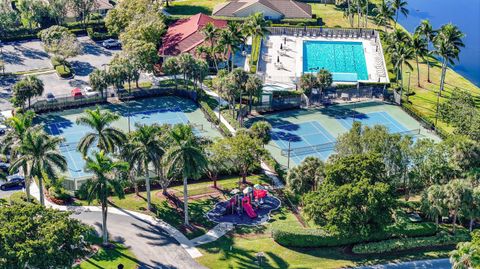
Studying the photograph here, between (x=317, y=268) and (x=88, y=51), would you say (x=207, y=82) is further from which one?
(x=317, y=268)

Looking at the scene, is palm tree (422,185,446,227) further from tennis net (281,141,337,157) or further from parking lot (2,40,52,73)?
parking lot (2,40,52,73)

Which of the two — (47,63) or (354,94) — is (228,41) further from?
(47,63)

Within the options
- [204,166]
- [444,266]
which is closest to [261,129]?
[204,166]

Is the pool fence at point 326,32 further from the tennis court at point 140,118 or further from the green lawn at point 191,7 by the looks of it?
the tennis court at point 140,118

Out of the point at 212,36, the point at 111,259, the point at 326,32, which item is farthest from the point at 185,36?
the point at 111,259

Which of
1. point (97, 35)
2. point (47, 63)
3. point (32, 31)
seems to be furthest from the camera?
point (32, 31)

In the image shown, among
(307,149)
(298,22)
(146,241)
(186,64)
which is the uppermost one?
(298,22)

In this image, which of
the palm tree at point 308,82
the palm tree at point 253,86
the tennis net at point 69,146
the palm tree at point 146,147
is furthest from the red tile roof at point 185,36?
the palm tree at point 146,147
